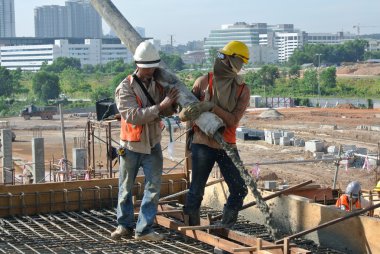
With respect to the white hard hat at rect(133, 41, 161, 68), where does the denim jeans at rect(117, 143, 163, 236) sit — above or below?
below

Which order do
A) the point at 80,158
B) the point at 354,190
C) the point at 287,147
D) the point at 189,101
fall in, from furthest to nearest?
the point at 287,147, the point at 80,158, the point at 354,190, the point at 189,101

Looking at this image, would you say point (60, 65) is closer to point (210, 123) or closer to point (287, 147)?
point (287, 147)

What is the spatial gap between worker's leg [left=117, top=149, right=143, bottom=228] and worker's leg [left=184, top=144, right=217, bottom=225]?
0.43 m

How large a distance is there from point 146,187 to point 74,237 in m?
0.74

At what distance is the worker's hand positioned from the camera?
6.01 metres

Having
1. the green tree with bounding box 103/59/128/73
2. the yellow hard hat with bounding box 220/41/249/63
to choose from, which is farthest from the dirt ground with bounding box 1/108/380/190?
the green tree with bounding box 103/59/128/73

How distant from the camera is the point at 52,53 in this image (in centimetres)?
18838

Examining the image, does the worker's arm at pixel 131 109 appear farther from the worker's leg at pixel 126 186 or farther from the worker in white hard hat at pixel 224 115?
the worker's leg at pixel 126 186

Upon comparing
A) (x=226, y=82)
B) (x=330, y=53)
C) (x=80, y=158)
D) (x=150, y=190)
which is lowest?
(x=80, y=158)

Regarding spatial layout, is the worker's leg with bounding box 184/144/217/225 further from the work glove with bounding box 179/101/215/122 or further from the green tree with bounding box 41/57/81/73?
the green tree with bounding box 41/57/81/73

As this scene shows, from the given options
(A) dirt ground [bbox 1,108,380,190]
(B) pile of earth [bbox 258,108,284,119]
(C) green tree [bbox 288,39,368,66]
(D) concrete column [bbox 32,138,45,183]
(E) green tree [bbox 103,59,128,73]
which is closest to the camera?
(D) concrete column [bbox 32,138,45,183]

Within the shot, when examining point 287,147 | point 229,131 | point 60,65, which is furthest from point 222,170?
point 60,65

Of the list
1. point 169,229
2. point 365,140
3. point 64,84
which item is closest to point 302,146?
point 365,140

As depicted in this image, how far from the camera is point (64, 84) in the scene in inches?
4109
